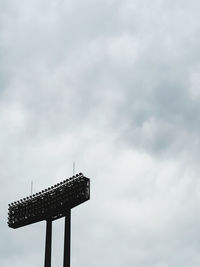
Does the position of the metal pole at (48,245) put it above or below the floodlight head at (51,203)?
below

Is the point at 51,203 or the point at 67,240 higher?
the point at 51,203

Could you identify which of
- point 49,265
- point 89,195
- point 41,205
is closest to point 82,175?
point 89,195

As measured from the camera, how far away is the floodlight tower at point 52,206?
53.7m

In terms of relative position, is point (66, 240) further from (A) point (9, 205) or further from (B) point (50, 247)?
(A) point (9, 205)

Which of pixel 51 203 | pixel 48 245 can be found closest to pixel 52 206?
pixel 51 203

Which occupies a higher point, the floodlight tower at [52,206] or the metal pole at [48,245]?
the floodlight tower at [52,206]

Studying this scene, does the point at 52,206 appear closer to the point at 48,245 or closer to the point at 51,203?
the point at 51,203

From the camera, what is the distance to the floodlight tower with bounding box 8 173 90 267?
176 feet

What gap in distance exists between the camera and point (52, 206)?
56.2 meters

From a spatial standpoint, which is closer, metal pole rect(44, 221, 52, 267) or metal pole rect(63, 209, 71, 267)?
metal pole rect(63, 209, 71, 267)

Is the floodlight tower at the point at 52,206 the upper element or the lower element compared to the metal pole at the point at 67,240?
upper

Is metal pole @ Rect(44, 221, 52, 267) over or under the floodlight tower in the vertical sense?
under

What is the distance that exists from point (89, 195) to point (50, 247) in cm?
737

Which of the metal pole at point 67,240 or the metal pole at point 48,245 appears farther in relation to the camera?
the metal pole at point 48,245
